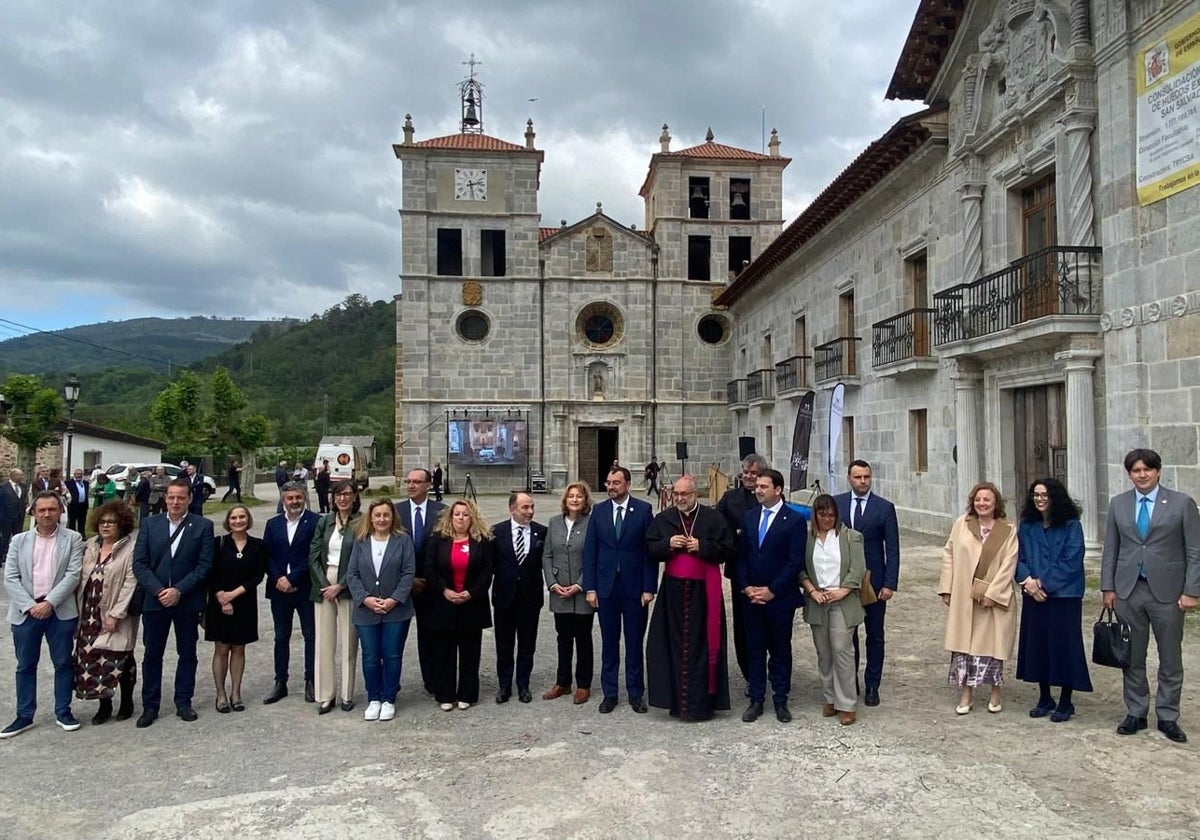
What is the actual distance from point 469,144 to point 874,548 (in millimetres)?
27890

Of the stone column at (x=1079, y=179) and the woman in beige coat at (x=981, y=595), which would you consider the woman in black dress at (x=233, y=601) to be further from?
the stone column at (x=1079, y=179)

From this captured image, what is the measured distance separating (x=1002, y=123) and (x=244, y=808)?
12977mm


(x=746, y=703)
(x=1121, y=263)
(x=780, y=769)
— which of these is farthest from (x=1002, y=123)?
(x=780, y=769)

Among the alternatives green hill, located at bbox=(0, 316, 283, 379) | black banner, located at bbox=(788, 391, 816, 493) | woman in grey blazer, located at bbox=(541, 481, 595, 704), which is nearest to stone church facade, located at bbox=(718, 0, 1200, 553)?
black banner, located at bbox=(788, 391, 816, 493)

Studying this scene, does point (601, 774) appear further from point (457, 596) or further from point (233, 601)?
point (233, 601)

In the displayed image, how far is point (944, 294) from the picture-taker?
13.4 metres

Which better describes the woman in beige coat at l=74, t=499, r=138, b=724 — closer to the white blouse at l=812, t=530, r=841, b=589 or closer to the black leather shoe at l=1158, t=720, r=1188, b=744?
the white blouse at l=812, t=530, r=841, b=589

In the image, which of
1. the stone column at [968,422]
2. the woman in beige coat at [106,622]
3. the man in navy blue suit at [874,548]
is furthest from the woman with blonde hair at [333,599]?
the stone column at [968,422]

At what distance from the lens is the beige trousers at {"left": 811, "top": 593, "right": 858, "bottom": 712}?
5180mm

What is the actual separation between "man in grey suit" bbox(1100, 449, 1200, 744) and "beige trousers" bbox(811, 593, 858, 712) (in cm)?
148

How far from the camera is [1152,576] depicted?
477cm

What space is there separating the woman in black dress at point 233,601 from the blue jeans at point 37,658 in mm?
791

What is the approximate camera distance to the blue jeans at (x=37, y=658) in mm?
5168

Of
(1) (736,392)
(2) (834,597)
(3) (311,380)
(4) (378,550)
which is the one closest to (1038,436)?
(2) (834,597)
